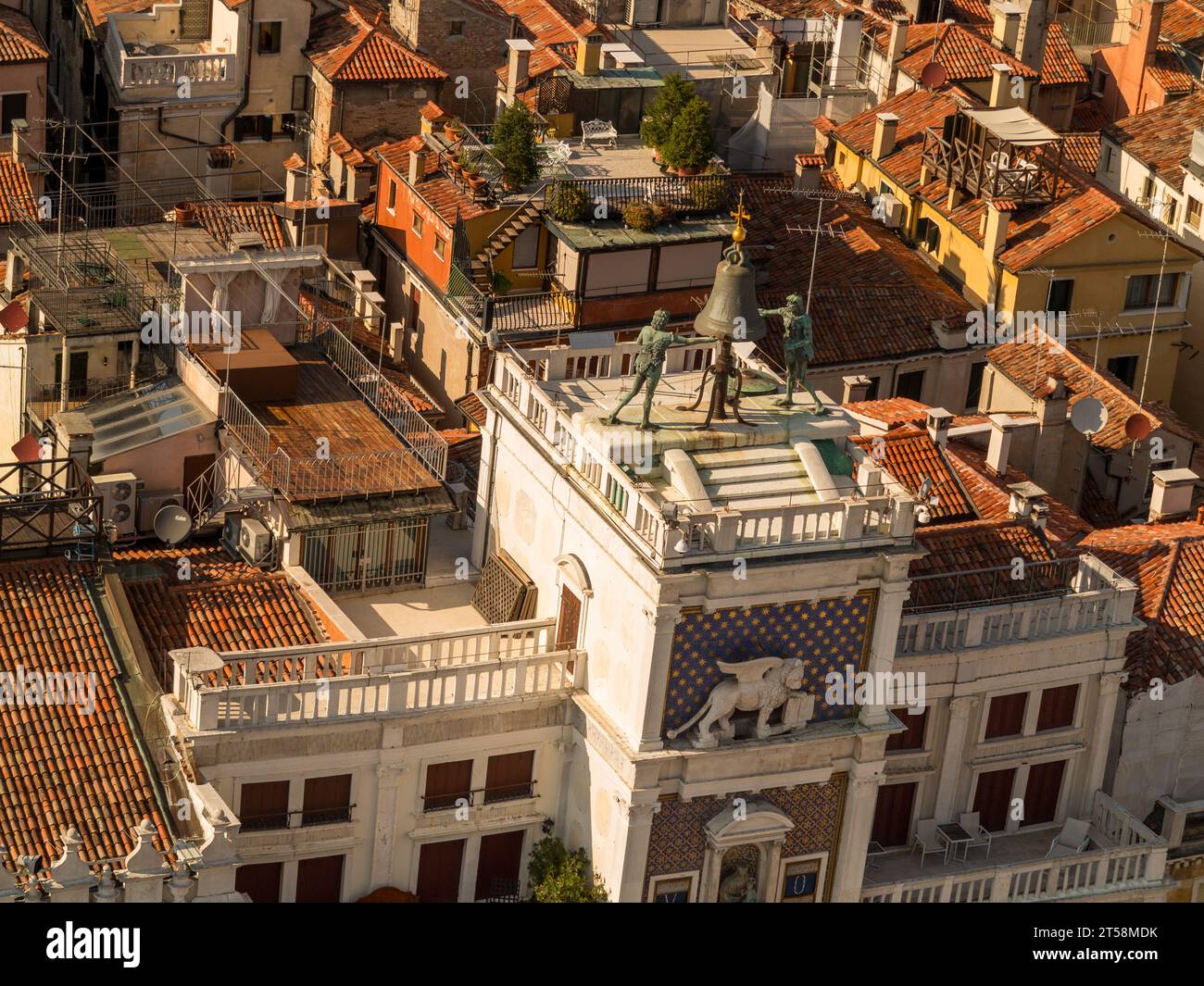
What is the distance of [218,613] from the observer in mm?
59656

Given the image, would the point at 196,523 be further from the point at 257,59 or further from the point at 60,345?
the point at 257,59

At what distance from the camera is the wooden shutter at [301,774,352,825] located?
56.9 m

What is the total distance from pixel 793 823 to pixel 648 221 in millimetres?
22232

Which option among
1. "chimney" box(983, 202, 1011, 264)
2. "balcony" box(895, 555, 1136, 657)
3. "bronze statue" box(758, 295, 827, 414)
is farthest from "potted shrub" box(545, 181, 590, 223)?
"bronze statue" box(758, 295, 827, 414)

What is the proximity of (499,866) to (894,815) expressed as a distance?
8.63 metres

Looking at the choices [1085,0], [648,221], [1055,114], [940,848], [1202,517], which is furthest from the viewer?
[1085,0]

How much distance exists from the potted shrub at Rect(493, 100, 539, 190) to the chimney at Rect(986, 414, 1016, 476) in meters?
14.1

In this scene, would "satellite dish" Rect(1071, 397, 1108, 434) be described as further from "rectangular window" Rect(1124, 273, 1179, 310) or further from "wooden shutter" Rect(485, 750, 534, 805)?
"wooden shutter" Rect(485, 750, 534, 805)

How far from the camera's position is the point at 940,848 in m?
63.2

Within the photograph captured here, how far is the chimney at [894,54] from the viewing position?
310ft

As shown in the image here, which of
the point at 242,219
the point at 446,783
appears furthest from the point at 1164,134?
the point at 446,783

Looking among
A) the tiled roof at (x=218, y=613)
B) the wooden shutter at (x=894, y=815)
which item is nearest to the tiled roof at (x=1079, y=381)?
the wooden shutter at (x=894, y=815)

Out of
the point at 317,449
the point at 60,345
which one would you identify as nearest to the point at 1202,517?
the point at 317,449

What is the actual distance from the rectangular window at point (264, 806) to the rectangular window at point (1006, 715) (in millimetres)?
14973
